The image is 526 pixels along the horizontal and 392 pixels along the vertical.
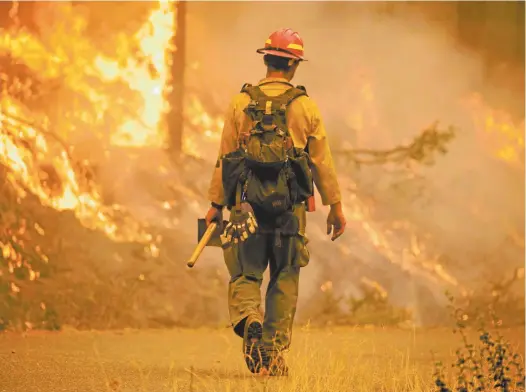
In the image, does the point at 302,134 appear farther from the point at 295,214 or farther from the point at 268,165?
the point at 295,214

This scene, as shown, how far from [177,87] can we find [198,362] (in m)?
3.46

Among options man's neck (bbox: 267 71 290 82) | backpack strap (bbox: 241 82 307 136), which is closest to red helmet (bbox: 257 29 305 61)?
man's neck (bbox: 267 71 290 82)

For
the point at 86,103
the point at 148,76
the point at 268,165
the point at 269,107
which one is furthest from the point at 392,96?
the point at 268,165

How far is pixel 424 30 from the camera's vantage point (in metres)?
13.9

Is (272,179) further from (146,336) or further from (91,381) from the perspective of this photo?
(146,336)

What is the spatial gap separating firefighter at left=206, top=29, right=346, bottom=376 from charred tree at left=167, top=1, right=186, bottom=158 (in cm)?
381

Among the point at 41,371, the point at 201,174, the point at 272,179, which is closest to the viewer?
the point at 272,179

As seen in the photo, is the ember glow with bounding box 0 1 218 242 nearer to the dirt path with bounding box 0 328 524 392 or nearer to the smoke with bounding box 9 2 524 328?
the smoke with bounding box 9 2 524 328

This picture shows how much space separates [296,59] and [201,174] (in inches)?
155

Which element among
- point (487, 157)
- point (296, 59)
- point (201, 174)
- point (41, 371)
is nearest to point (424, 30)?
point (487, 157)

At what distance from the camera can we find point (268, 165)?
9047 mm

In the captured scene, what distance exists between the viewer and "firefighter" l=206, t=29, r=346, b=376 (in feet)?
30.4

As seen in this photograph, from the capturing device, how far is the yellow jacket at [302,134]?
9.28 m

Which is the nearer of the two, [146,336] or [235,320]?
[235,320]
